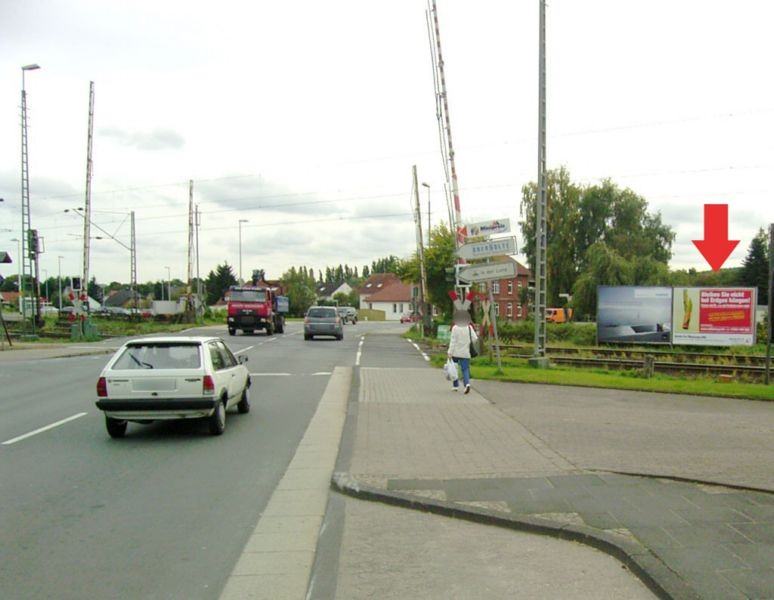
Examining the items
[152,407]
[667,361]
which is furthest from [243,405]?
[667,361]

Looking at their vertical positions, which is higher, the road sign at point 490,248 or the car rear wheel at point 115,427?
the road sign at point 490,248

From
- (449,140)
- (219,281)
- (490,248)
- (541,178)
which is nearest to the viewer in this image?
(490,248)

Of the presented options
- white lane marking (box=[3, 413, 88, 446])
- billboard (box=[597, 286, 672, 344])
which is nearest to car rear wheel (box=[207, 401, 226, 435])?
white lane marking (box=[3, 413, 88, 446])

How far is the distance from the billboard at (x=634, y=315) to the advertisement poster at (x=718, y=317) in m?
0.85

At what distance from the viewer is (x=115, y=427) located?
10.0 meters

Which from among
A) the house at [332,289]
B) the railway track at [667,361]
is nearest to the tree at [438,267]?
the railway track at [667,361]

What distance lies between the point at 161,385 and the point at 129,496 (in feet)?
10.1

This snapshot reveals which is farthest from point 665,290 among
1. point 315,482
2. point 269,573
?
point 269,573

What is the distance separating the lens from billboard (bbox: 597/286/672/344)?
3219 centimetres

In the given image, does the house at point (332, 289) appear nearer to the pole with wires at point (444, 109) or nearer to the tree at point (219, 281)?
the tree at point (219, 281)

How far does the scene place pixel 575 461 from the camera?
773cm

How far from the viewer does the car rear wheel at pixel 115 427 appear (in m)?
9.95

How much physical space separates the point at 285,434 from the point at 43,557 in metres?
5.31

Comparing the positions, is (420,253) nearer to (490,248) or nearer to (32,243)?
(32,243)
